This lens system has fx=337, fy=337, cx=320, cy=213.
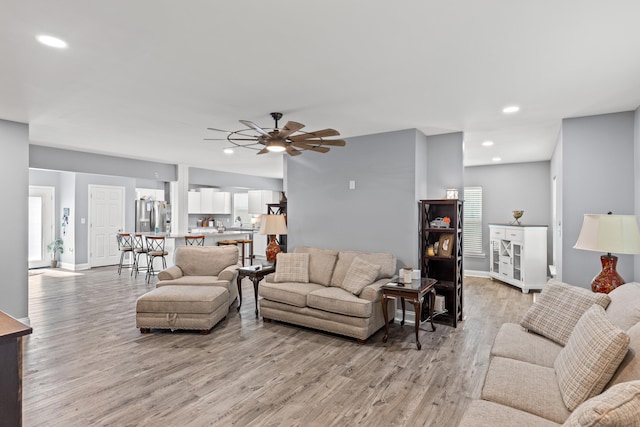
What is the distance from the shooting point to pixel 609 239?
8.91ft

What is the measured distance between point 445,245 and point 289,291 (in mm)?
2137

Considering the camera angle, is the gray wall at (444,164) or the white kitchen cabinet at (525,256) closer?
the gray wall at (444,164)

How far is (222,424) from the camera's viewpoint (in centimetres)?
229

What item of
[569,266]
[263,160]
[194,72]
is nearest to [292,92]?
[194,72]

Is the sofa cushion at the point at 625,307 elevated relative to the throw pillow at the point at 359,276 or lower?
elevated

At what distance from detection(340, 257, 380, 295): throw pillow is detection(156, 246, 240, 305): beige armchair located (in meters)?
1.73

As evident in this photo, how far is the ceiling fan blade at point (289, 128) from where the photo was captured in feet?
10.1

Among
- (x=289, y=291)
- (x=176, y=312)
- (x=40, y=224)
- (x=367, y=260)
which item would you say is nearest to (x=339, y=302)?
(x=289, y=291)

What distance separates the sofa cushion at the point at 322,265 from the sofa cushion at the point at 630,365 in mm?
3178

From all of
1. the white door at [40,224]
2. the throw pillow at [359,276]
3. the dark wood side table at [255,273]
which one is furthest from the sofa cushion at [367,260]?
the white door at [40,224]

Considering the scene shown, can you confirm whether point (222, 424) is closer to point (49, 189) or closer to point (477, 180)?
point (477, 180)

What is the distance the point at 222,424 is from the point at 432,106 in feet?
11.2

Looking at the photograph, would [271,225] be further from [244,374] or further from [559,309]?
[559,309]

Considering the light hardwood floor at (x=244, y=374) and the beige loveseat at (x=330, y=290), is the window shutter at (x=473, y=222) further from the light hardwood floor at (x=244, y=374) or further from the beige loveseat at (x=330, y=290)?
the beige loveseat at (x=330, y=290)
